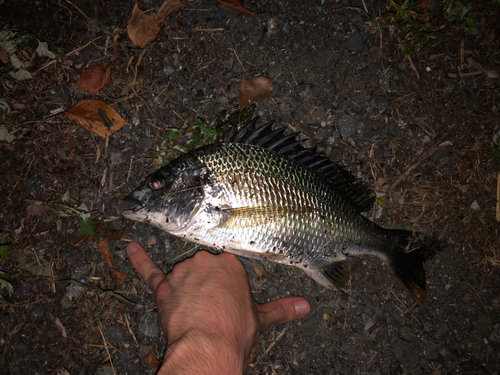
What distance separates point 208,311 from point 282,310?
89 cm

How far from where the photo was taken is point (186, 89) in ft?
11.0

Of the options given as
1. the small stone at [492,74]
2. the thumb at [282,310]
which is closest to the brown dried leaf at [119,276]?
the thumb at [282,310]

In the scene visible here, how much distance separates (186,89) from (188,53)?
0.41 m

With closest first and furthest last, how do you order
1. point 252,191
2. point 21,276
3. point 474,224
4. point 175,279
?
1. point 252,191
2. point 175,279
3. point 21,276
4. point 474,224

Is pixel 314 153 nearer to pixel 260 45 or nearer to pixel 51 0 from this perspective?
pixel 260 45

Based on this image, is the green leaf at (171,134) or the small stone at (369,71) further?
the small stone at (369,71)

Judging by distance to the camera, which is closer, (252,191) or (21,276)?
(252,191)

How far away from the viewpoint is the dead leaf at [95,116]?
328 cm

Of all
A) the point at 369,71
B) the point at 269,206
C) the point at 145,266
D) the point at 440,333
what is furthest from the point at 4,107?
the point at 440,333

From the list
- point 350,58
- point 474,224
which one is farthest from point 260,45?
point 474,224

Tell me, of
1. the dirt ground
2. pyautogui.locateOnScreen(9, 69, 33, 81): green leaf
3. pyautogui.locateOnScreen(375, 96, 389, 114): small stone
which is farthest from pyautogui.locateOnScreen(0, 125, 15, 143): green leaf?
pyautogui.locateOnScreen(375, 96, 389, 114): small stone

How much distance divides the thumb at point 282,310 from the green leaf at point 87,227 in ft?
6.56

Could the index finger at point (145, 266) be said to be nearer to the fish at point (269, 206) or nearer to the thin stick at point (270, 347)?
the fish at point (269, 206)

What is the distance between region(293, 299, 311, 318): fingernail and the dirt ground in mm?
158
